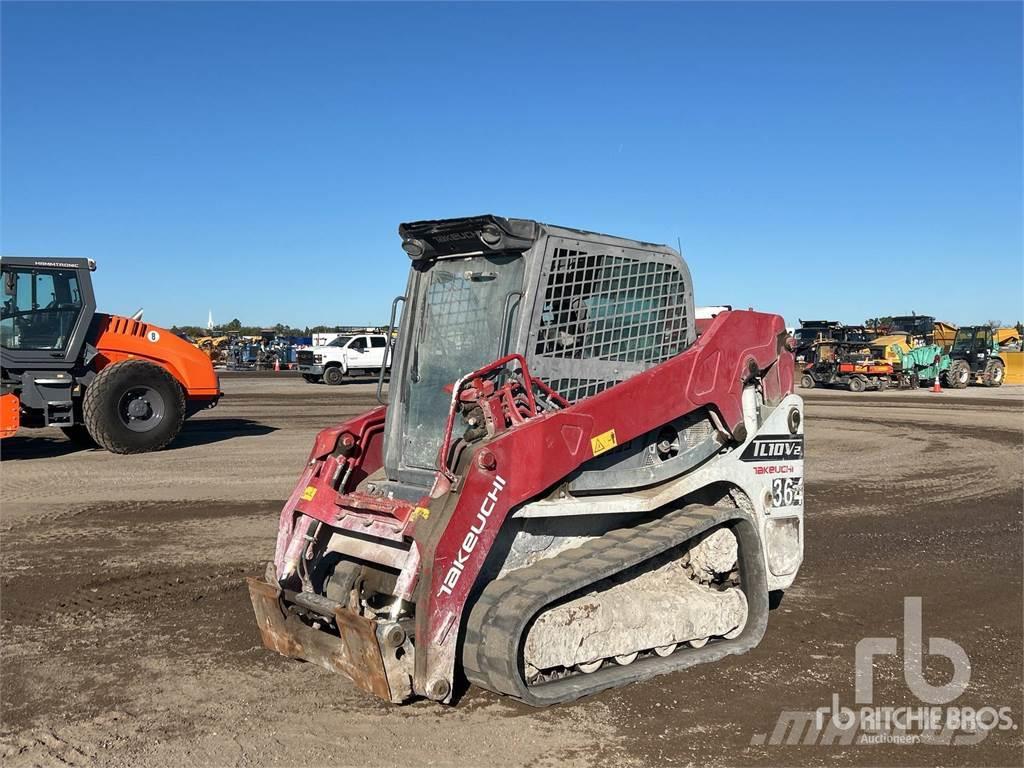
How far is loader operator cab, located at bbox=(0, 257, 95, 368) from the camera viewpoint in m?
12.9

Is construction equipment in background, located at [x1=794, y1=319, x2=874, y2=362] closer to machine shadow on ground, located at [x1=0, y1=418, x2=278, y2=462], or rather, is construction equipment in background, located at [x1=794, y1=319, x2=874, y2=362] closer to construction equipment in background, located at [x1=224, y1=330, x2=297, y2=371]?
machine shadow on ground, located at [x1=0, y1=418, x2=278, y2=462]

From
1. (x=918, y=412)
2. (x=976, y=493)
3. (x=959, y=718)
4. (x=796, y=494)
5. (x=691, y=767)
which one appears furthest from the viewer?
(x=918, y=412)

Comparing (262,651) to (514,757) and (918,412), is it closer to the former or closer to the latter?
(514,757)

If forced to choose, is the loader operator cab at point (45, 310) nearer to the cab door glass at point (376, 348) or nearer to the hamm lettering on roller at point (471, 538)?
the hamm lettering on roller at point (471, 538)

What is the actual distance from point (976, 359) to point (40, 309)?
31.4m

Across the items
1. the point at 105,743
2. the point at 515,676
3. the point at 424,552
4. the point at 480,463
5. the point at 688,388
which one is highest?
the point at 688,388

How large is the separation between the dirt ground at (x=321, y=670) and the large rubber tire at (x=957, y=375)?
23.4 meters

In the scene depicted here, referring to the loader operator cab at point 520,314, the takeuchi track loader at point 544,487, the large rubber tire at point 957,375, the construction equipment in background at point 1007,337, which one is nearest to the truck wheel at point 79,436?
the takeuchi track loader at point 544,487

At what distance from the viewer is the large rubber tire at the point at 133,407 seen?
515 inches

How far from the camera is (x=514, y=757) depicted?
4023 mm

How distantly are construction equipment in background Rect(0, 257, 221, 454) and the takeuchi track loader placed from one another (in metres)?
8.65

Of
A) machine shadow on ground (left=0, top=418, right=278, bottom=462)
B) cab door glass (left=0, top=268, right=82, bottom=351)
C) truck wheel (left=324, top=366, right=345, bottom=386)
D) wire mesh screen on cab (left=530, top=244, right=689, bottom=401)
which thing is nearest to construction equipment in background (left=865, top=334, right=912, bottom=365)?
truck wheel (left=324, top=366, right=345, bottom=386)

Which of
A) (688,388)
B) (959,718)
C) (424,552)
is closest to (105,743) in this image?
(424,552)

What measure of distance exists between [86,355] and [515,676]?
11166 mm
